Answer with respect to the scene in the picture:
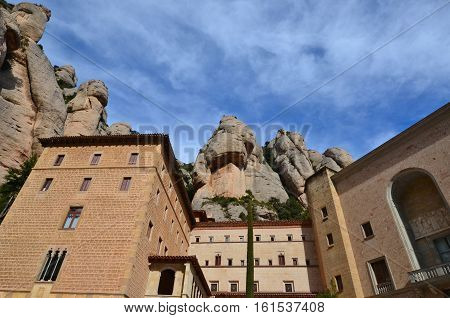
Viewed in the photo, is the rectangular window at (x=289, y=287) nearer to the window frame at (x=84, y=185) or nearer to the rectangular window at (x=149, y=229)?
the rectangular window at (x=149, y=229)

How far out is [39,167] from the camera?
2466 centimetres

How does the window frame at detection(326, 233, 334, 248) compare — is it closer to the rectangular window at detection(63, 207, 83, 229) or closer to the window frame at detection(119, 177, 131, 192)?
the window frame at detection(119, 177, 131, 192)

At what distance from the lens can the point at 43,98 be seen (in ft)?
133

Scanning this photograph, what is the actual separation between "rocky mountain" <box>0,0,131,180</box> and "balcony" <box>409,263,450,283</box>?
126ft

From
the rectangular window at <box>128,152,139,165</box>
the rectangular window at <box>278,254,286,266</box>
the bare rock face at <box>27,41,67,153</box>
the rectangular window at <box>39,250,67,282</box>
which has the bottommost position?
the rectangular window at <box>39,250,67,282</box>

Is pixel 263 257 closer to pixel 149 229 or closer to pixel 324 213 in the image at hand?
pixel 324 213

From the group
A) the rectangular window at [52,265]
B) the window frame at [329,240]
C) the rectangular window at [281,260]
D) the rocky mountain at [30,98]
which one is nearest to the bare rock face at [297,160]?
the rectangular window at [281,260]

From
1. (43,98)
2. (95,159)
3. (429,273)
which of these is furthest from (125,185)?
(43,98)

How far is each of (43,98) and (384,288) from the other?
152ft

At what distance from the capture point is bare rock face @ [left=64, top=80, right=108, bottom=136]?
48625 mm

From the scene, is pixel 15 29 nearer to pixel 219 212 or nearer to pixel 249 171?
pixel 219 212

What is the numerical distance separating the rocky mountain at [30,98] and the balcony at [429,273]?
38.4 m

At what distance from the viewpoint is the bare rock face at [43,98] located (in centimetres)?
3794

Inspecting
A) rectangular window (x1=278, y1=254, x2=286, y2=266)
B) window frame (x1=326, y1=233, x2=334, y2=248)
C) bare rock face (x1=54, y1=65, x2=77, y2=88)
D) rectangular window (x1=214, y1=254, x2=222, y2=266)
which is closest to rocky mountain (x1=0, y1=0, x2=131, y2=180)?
bare rock face (x1=54, y1=65, x2=77, y2=88)
